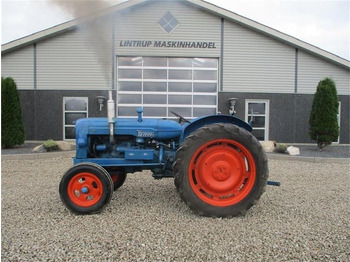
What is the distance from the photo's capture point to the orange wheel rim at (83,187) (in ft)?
10.9

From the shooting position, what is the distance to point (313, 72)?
38.3 ft

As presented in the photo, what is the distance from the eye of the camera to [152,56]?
11.3 m

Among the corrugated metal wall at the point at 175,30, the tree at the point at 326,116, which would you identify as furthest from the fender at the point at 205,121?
the corrugated metal wall at the point at 175,30

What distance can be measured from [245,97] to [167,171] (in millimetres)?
8662

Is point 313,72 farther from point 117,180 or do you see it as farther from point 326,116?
point 117,180

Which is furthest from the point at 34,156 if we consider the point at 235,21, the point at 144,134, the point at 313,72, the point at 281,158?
the point at 313,72

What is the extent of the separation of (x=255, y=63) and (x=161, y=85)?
4.06 meters

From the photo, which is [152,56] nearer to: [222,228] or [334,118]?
[334,118]

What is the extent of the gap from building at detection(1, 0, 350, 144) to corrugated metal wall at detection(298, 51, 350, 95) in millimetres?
81

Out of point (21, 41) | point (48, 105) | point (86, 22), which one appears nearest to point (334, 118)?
point (86, 22)

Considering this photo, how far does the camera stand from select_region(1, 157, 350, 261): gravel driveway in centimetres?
234

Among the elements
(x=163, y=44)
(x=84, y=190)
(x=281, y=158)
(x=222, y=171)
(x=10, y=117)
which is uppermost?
(x=163, y=44)

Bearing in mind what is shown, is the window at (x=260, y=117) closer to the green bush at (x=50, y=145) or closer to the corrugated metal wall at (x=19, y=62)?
the green bush at (x=50, y=145)

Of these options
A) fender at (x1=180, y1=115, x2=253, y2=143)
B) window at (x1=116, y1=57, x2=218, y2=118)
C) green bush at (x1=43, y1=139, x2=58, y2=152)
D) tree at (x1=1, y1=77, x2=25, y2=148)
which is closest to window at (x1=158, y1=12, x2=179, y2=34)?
window at (x1=116, y1=57, x2=218, y2=118)
